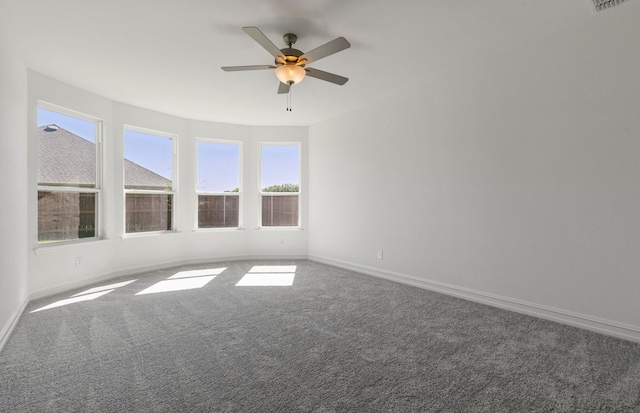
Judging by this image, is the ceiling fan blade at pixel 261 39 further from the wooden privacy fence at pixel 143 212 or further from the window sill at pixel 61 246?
the window sill at pixel 61 246

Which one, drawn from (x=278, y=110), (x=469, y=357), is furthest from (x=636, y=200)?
(x=278, y=110)

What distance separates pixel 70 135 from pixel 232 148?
2600mm

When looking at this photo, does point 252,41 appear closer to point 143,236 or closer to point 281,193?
point 281,193

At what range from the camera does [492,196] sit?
11.4ft

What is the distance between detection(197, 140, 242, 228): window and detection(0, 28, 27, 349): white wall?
270cm

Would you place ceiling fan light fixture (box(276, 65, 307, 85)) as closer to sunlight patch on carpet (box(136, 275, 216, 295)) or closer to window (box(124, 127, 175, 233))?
sunlight patch on carpet (box(136, 275, 216, 295))

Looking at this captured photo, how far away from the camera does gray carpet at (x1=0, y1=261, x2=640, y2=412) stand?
1.83 m

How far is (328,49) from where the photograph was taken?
98.6 inches

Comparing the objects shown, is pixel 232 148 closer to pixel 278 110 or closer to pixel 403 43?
pixel 278 110

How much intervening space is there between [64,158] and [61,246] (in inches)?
45.4

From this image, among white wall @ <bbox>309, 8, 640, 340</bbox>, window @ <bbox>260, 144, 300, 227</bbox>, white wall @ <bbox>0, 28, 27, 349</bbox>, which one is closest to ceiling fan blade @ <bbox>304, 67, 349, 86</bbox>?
white wall @ <bbox>309, 8, 640, 340</bbox>

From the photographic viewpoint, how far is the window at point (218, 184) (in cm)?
594

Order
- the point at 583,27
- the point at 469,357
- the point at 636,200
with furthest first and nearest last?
the point at 583,27
the point at 636,200
the point at 469,357

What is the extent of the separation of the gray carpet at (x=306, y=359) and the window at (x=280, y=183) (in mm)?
2851
